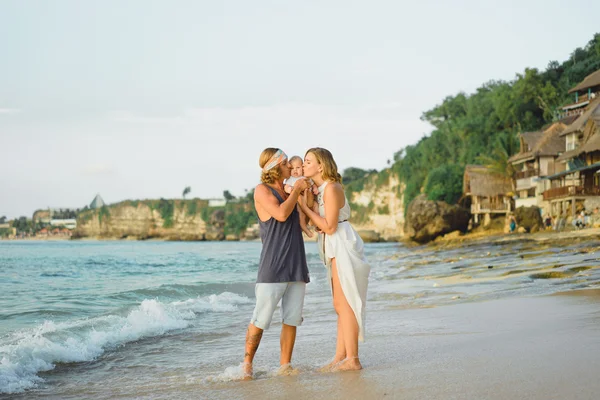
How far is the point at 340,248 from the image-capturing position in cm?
463

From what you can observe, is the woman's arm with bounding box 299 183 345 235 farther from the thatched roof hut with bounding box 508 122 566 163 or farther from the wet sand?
the thatched roof hut with bounding box 508 122 566 163

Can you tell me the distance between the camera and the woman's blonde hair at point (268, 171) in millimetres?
4750

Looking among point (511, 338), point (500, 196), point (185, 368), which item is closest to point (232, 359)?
point (185, 368)

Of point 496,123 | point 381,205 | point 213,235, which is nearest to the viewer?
point 496,123

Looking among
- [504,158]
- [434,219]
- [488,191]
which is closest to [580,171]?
[504,158]

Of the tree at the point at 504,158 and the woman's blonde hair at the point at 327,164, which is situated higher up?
the tree at the point at 504,158

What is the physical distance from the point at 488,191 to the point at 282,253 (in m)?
52.4

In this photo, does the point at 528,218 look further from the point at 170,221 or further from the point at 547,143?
the point at 170,221

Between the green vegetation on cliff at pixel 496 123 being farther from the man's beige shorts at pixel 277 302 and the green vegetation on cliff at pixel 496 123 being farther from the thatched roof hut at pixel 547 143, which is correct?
the man's beige shorts at pixel 277 302

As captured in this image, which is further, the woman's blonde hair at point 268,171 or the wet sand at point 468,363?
the woman's blonde hair at point 268,171

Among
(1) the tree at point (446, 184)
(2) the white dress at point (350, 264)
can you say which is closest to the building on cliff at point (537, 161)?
(1) the tree at point (446, 184)

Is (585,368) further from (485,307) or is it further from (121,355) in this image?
(121,355)

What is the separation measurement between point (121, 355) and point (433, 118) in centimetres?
7873

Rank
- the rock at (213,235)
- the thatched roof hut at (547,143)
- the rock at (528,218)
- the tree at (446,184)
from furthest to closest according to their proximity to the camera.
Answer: the rock at (213,235) → the tree at (446,184) → the thatched roof hut at (547,143) → the rock at (528,218)
